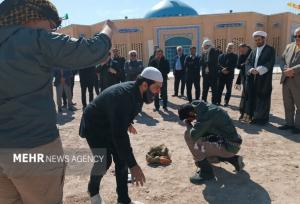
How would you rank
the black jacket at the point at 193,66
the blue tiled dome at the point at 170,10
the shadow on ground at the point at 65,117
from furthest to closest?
the blue tiled dome at the point at 170,10, the black jacket at the point at 193,66, the shadow on ground at the point at 65,117

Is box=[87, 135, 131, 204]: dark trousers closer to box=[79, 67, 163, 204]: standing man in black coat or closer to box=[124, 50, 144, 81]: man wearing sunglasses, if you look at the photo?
box=[79, 67, 163, 204]: standing man in black coat

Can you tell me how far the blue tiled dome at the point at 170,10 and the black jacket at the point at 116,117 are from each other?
1371 inches

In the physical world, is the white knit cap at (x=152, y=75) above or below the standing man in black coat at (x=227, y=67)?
above

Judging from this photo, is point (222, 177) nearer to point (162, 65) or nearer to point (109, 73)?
point (162, 65)

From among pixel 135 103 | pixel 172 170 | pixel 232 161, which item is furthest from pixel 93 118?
pixel 232 161

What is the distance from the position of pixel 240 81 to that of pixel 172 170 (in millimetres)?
5255

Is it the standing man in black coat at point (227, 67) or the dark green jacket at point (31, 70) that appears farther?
the standing man in black coat at point (227, 67)

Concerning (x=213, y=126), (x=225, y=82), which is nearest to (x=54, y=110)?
(x=213, y=126)

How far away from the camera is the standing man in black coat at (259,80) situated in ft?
22.5

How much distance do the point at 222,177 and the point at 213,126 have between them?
0.74 meters

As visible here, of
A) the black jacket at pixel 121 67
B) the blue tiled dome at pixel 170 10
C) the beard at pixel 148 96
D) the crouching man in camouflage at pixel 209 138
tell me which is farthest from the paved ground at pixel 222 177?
the blue tiled dome at pixel 170 10

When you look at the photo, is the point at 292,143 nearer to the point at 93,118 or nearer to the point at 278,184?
the point at 278,184

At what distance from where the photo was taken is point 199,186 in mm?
4125

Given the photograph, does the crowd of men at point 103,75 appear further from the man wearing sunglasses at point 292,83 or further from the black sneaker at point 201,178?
the black sneaker at point 201,178
